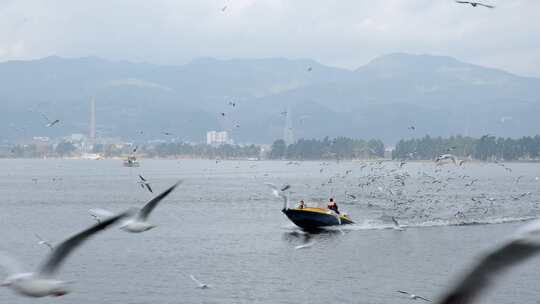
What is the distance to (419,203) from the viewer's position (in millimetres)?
94250

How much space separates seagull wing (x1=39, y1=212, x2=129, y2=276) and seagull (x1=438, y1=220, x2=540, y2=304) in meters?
6.15

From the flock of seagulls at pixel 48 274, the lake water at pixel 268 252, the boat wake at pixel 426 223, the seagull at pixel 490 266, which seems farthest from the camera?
the boat wake at pixel 426 223

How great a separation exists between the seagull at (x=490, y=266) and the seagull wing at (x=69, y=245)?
6.15 meters

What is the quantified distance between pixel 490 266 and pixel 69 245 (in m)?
7.64

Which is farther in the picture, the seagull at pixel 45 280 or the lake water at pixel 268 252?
the lake water at pixel 268 252

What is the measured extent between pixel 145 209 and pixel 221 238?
44.2m

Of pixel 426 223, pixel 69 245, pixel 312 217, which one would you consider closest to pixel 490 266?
pixel 69 245

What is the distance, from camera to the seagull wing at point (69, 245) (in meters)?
11.1

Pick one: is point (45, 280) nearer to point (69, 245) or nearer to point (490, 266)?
point (69, 245)

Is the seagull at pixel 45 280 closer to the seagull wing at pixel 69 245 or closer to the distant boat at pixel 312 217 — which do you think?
the seagull wing at pixel 69 245

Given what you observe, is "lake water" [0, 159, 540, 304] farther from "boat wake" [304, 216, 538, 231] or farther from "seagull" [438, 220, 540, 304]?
"seagull" [438, 220, 540, 304]

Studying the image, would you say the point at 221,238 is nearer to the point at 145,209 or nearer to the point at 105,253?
the point at 105,253

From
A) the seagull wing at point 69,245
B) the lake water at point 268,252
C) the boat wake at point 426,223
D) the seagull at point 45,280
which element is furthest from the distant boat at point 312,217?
the seagull wing at point 69,245

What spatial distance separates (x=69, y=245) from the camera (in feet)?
39.8
